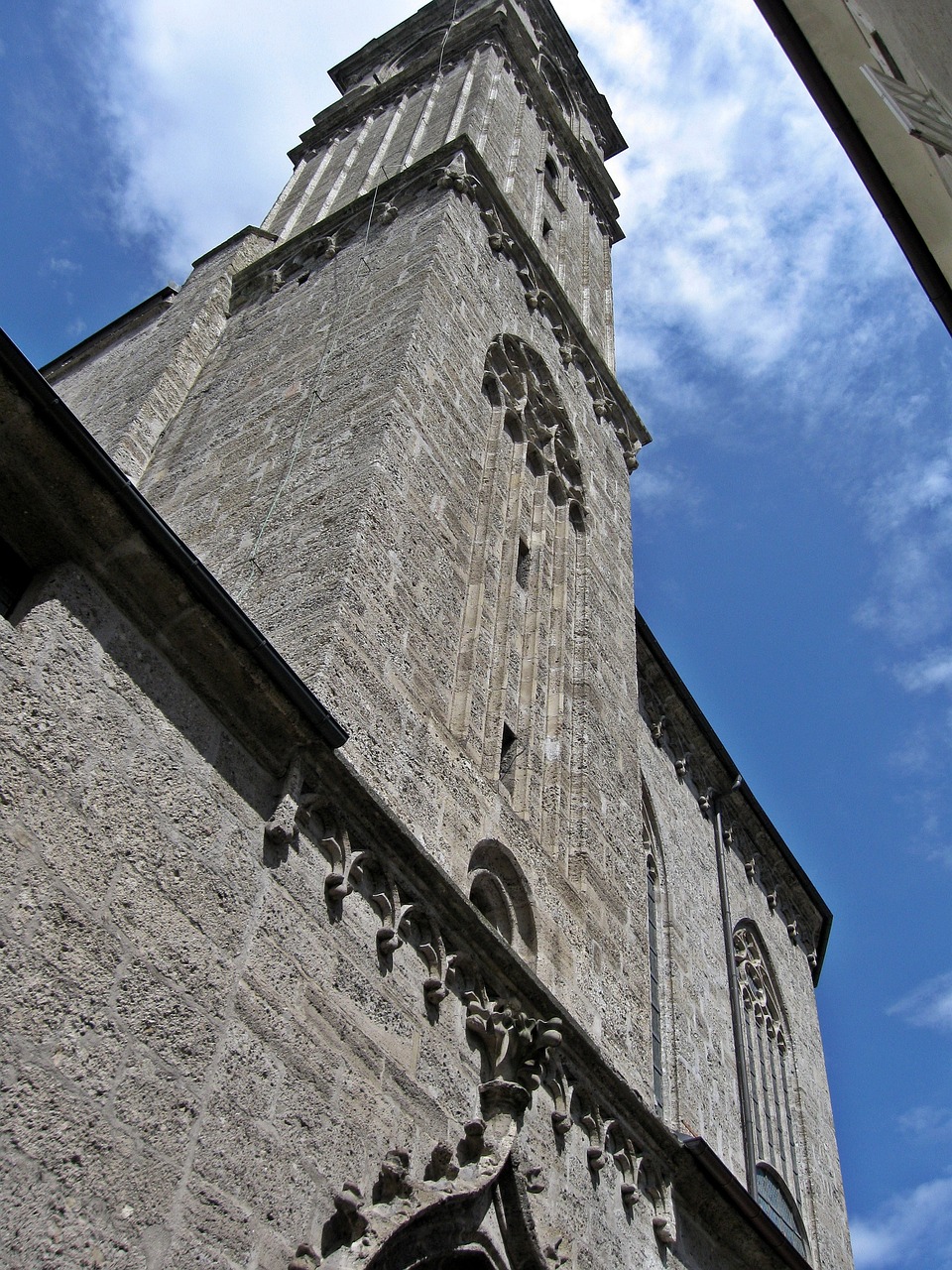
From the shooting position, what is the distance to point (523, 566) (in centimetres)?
909

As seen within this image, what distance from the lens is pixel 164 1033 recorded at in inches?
161

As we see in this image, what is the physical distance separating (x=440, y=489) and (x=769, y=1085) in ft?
24.4

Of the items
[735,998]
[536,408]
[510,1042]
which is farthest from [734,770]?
[510,1042]

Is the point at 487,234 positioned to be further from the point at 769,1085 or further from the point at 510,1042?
the point at 769,1085

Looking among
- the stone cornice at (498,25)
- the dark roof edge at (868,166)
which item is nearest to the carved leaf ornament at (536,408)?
the dark roof edge at (868,166)

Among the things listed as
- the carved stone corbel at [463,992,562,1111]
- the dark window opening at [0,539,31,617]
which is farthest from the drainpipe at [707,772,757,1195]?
the dark window opening at [0,539,31,617]

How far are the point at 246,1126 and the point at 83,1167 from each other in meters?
0.72

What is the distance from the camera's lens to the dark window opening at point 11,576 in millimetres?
4609

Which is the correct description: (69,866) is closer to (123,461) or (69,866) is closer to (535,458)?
(123,461)

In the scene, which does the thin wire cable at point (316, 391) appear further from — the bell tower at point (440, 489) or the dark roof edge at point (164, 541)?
the dark roof edge at point (164, 541)

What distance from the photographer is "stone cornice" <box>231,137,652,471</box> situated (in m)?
10.9

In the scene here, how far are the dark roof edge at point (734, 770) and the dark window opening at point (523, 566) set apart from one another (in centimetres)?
346

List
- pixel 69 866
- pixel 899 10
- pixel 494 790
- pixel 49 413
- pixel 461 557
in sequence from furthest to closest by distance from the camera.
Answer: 1. pixel 461 557
2. pixel 494 790
3. pixel 899 10
4. pixel 49 413
5. pixel 69 866

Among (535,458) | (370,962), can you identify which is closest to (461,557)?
(535,458)
